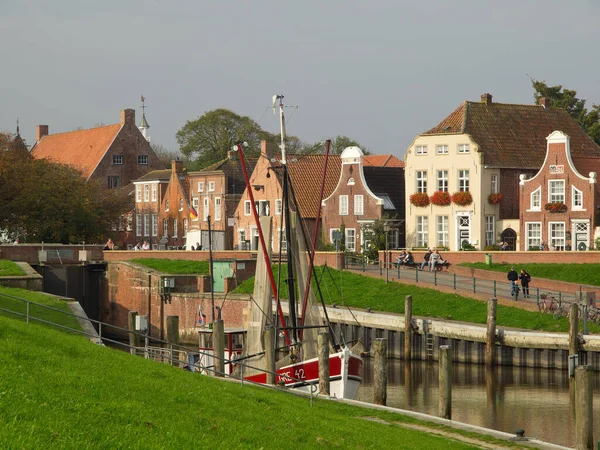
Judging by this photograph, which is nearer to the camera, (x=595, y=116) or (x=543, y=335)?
(x=543, y=335)

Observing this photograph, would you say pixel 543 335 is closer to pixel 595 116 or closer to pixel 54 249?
pixel 54 249

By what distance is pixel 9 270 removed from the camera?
1879 inches

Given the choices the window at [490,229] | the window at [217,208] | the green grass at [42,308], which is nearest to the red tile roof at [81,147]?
A: the window at [217,208]

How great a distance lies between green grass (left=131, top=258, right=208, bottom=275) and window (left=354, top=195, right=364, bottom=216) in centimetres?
1115

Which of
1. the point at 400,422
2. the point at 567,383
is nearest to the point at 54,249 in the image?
the point at 567,383

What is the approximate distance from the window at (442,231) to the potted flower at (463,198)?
157cm

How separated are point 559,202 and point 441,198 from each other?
305 inches

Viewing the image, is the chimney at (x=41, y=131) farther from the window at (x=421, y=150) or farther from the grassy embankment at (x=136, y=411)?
the grassy embankment at (x=136, y=411)

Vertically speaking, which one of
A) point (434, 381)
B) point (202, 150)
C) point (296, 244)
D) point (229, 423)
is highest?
point (202, 150)

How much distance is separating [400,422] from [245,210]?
190 feet

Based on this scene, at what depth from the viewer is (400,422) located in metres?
22.8

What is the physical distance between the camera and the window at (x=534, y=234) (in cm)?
6406

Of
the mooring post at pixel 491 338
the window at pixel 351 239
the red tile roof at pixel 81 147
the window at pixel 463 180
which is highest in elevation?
the red tile roof at pixel 81 147

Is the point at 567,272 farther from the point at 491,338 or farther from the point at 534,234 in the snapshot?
the point at 491,338
